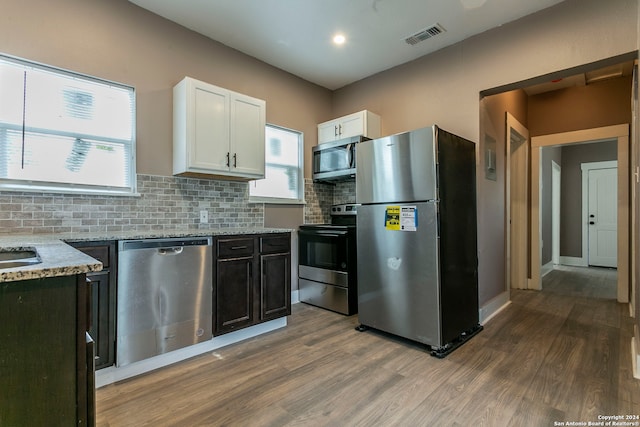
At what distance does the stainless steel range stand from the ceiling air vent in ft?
5.84

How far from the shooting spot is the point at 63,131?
2338mm

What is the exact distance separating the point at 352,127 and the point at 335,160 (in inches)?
18.2

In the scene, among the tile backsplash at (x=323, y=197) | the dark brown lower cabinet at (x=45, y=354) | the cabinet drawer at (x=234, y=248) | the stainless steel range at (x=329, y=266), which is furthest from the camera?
the tile backsplash at (x=323, y=197)

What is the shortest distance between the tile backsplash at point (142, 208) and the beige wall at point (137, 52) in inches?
8.6

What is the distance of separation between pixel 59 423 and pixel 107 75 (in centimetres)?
252

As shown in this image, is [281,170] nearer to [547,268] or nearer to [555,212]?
[547,268]

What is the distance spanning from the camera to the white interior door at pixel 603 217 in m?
6.12

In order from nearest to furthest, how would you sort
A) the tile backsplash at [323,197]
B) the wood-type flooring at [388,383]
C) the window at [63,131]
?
the wood-type flooring at [388,383] → the window at [63,131] → the tile backsplash at [323,197]

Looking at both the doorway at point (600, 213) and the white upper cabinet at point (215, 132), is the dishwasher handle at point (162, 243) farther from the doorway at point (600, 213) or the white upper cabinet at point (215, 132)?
the doorway at point (600, 213)

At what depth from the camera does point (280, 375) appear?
6.97ft

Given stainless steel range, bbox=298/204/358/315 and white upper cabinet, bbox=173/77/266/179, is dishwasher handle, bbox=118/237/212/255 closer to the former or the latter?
white upper cabinet, bbox=173/77/266/179

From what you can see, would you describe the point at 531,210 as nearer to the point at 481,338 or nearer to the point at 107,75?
the point at 481,338

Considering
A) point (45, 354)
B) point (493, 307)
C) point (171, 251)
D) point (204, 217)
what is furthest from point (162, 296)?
point (493, 307)

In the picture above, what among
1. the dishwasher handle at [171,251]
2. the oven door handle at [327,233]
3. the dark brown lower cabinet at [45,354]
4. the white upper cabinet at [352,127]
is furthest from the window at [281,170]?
the dark brown lower cabinet at [45,354]
